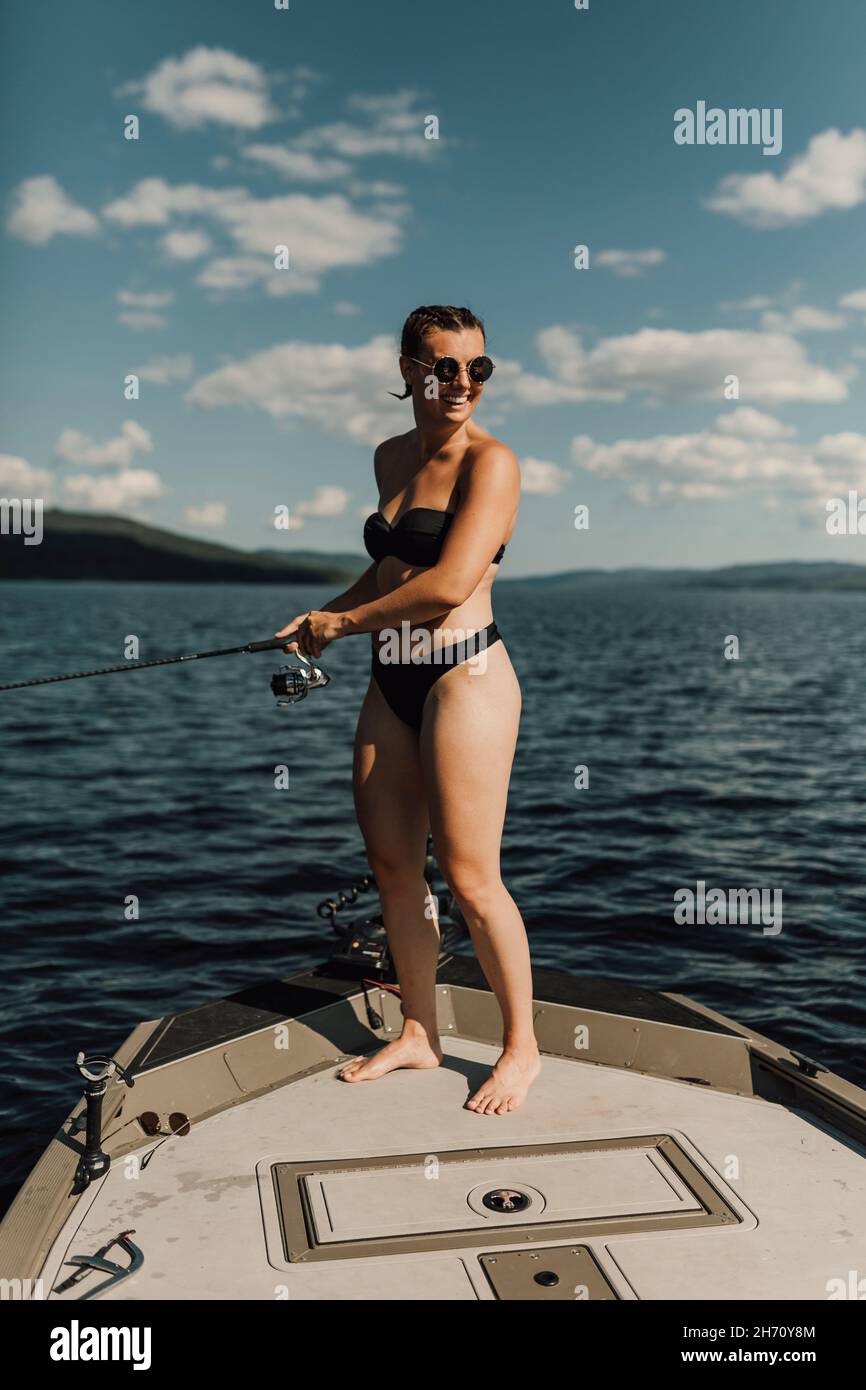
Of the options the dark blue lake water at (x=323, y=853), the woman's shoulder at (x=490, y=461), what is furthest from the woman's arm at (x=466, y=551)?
the dark blue lake water at (x=323, y=853)

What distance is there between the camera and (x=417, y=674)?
435cm

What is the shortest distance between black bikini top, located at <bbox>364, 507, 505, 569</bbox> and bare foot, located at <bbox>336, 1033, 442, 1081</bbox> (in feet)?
6.67

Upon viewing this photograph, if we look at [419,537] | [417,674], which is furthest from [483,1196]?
[419,537]

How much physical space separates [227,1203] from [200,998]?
5631 mm

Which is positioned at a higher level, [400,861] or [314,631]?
[314,631]

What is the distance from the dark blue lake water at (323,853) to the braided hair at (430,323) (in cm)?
517

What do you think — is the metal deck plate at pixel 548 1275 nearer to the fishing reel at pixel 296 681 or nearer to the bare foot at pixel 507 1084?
the bare foot at pixel 507 1084

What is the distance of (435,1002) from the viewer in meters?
4.98

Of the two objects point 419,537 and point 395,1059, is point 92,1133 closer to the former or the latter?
point 395,1059

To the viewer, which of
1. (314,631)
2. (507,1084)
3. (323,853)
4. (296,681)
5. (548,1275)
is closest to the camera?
(548,1275)

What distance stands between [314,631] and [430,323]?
121cm

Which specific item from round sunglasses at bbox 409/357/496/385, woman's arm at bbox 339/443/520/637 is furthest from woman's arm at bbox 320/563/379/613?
round sunglasses at bbox 409/357/496/385

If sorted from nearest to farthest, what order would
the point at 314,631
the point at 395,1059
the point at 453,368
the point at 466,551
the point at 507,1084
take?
the point at 466,551, the point at 453,368, the point at 314,631, the point at 507,1084, the point at 395,1059

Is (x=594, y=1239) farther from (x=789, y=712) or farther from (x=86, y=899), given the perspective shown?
(x=789, y=712)
